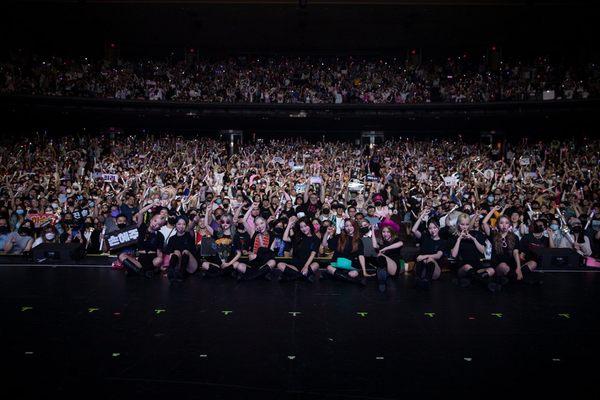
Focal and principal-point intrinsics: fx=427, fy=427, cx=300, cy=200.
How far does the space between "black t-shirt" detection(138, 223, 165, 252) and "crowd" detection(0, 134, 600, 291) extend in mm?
20

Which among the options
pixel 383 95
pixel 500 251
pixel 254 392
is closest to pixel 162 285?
pixel 254 392

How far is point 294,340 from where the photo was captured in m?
5.18

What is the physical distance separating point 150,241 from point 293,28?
59.4ft

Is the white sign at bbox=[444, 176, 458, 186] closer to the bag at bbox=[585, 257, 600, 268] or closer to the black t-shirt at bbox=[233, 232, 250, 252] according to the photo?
the bag at bbox=[585, 257, 600, 268]

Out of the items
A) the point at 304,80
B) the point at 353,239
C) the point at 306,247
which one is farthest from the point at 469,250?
the point at 304,80

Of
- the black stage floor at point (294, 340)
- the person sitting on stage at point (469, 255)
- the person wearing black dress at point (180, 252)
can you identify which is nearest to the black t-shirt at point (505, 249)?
the person sitting on stage at point (469, 255)

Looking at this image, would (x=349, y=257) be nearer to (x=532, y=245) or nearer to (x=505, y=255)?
(x=505, y=255)

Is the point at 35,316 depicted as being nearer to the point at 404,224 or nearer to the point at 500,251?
the point at 500,251

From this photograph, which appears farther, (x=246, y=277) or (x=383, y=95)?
(x=383, y=95)

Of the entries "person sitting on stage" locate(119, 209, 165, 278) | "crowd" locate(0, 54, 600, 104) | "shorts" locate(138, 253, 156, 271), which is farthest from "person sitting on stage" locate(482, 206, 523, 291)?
"crowd" locate(0, 54, 600, 104)

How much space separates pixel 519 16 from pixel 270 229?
735 inches

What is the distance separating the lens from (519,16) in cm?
2077

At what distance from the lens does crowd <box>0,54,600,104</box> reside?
22.1 metres

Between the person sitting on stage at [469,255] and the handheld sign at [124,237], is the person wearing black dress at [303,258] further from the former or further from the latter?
the handheld sign at [124,237]
